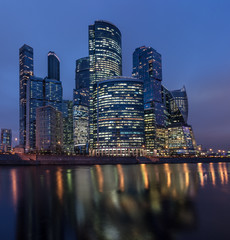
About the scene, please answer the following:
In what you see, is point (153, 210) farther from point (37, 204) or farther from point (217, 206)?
point (37, 204)

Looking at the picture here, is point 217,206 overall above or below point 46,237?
below

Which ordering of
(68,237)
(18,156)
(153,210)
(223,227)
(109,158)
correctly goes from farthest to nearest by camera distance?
(109,158) < (18,156) < (153,210) < (223,227) < (68,237)

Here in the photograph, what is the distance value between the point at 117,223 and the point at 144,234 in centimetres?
310

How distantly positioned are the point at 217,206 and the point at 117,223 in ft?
44.8

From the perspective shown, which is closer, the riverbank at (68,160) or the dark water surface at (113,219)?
the dark water surface at (113,219)

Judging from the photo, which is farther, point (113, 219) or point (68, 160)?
point (68, 160)

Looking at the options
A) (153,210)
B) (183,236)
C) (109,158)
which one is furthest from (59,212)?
(109,158)

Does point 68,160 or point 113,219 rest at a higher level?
point 68,160

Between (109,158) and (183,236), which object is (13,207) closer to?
(183,236)

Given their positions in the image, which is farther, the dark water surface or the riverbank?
the riverbank

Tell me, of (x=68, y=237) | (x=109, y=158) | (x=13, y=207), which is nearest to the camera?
(x=68, y=237)

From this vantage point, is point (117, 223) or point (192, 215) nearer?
point (117, 223)

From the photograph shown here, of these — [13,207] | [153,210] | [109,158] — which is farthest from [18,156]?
[153,210]

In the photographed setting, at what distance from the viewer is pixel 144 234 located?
1369 cm
